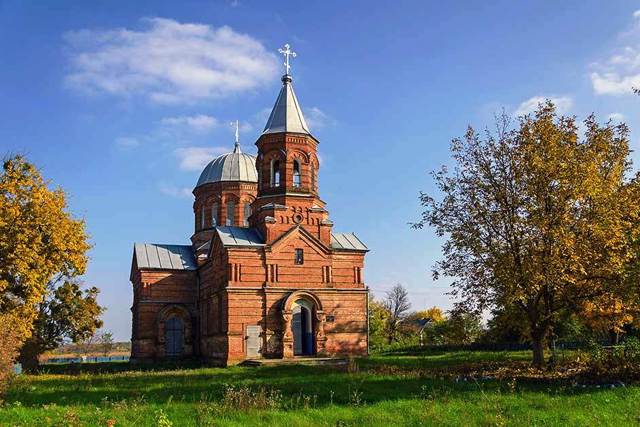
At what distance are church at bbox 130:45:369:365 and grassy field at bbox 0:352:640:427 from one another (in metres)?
12.6

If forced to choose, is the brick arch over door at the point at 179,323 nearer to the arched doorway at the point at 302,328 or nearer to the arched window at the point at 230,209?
the arched window at the point at 230,209

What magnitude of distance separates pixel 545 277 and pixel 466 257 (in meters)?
3.01

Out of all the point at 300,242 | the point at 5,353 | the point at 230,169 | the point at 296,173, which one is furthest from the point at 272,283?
the point at 5,353

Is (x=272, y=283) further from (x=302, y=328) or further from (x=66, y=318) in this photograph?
(x=66, y=318)

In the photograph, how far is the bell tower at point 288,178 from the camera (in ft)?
106

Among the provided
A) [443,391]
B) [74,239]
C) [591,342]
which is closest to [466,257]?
[591,342]

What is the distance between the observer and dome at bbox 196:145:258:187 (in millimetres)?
41844

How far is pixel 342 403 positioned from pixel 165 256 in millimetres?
27734

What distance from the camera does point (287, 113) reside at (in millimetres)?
34375

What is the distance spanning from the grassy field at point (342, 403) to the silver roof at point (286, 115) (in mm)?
18589

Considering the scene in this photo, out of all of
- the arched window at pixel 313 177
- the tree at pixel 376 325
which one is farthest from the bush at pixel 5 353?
the tree at pixel 376 325

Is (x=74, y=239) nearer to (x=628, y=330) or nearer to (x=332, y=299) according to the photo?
(x=332, y=299)

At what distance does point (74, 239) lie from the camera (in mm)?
26359

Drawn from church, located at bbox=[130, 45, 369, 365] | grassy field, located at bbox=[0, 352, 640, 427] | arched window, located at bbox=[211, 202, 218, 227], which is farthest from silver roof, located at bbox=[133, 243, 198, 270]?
grassy field, located at bbox=[0, 352, 640, 427]
